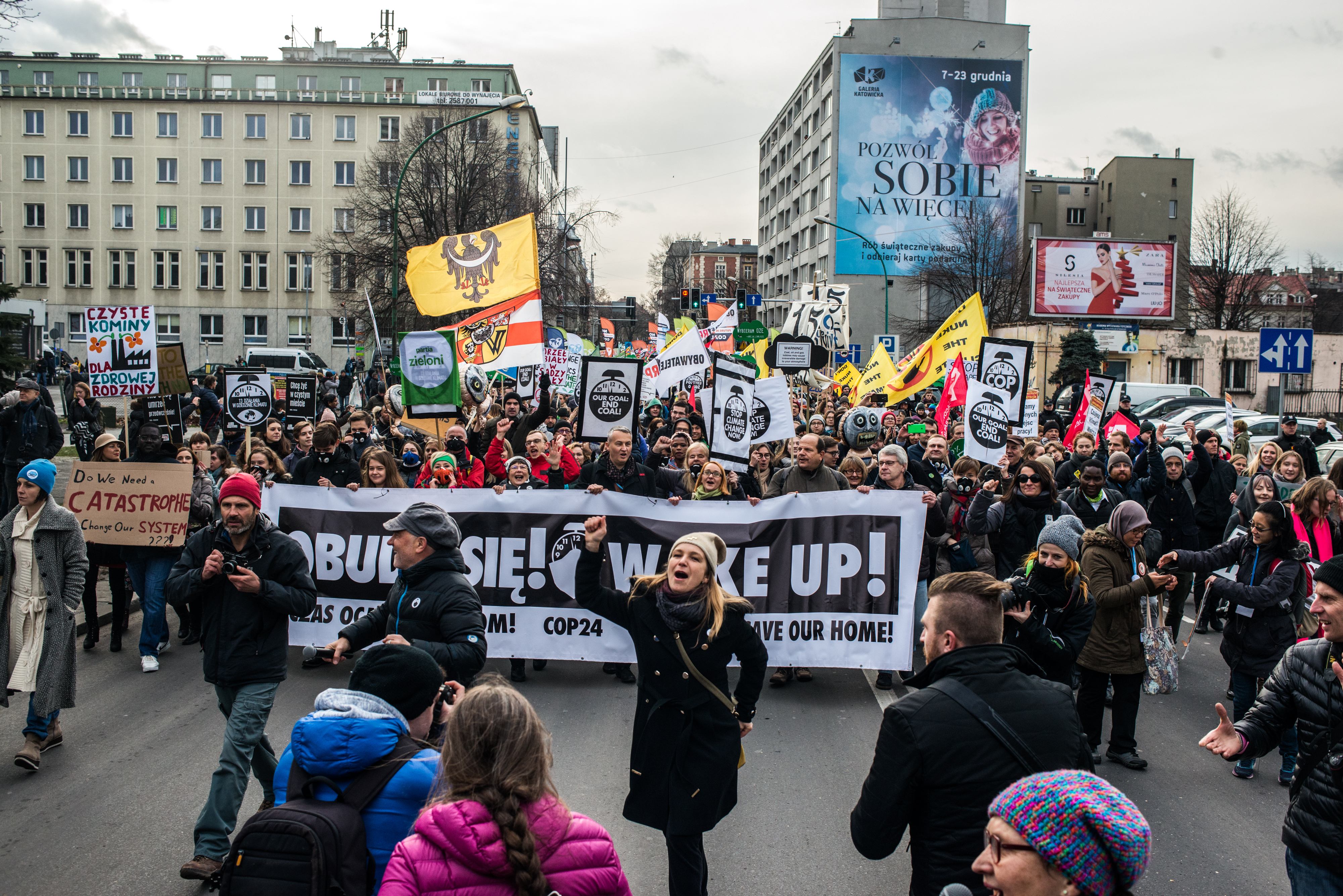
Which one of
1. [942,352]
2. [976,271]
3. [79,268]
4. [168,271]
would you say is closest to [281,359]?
[168,271]

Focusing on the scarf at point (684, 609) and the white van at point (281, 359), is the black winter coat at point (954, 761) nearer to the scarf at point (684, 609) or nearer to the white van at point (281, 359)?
the scarf at point (684, 609)

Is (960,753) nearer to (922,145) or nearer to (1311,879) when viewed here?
(1311,879)

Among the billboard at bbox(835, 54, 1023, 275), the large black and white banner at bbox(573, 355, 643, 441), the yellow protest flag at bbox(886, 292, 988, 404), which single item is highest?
the billboard at bbox(835, 54, 1023, 275)

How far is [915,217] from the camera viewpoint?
7112 cm

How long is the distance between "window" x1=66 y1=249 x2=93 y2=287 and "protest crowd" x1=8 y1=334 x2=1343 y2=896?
211 feet

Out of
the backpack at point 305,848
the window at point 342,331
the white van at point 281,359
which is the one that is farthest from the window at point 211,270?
the backpack at point 305,848

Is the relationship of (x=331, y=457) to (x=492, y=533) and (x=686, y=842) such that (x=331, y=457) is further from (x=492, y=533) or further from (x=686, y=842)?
(x=686, y=842)

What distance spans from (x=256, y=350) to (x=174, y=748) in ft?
151

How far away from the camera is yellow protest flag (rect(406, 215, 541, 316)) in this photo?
14203mm

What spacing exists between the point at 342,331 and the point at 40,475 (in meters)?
63.0

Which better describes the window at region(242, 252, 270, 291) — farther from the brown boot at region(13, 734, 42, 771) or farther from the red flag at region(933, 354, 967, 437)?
the brown boot at region(13, 734, 42, 771)

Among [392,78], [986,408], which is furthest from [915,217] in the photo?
[986,408]

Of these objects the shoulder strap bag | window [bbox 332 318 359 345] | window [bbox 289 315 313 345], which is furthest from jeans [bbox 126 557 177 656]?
window [bbox 289 315 313 345]

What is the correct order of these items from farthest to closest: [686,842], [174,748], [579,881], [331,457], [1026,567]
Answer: [331,457] < [174,748] < [1026,567] < [686,842] < [579,881]
